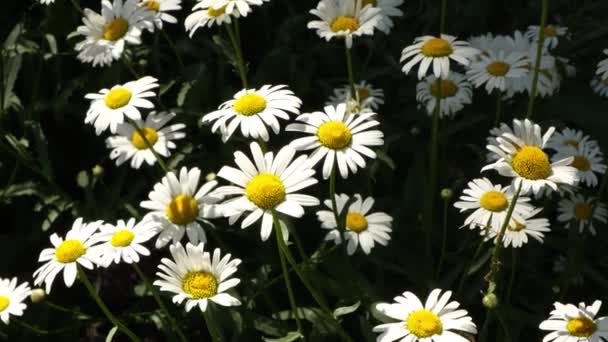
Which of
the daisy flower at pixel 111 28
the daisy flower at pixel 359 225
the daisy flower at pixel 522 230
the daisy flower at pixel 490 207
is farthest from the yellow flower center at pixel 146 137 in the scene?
the daisy flower at pixel 522 230

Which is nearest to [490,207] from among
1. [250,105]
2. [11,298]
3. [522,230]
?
[522,230]

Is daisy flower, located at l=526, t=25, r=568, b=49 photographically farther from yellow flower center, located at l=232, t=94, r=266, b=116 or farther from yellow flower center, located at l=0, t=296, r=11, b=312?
yellow flower center, located at l=0, t=296, r=11, b=312

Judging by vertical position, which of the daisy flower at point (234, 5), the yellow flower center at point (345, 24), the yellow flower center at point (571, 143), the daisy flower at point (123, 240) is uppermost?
the daisy flower at point (234, 5)

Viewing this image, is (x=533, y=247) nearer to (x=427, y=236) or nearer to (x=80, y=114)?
(x=427, y=236)

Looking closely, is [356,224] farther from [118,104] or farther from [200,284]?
[118,104]

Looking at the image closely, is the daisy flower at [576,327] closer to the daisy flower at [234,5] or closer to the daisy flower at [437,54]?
the daisy flower at [437,54]

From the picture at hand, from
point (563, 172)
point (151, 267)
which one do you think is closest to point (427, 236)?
point (563, 172)
